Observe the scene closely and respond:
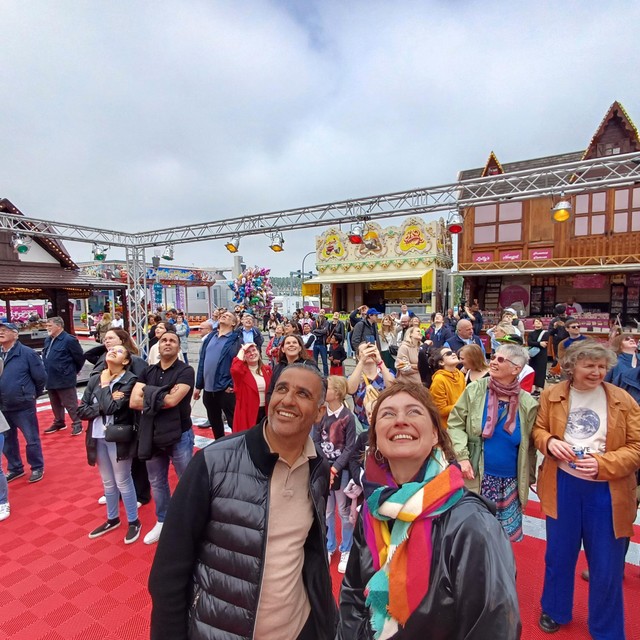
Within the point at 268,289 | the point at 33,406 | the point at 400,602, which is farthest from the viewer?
the point at 268,289

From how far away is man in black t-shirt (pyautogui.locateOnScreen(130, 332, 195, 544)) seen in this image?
314 cm

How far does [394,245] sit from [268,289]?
28.9 ft

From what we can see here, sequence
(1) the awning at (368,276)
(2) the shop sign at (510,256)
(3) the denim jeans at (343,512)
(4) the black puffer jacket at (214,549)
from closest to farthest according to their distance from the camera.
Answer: (4) the black puffer jacket at (214,549) < (3) the denim jeans at (343,512) < (2) the shop sign at (510,256) < (1) the awning at (368,276)

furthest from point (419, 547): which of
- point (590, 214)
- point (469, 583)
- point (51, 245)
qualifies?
point (590, 214)

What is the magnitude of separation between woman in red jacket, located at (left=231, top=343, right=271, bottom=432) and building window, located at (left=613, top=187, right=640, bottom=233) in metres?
17.3

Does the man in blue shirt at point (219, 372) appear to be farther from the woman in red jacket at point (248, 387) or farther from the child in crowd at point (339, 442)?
the child in crowd at point (339, 442)

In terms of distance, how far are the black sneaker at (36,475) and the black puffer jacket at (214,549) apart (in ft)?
14.1

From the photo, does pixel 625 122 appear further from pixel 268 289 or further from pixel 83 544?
pixel 83 544

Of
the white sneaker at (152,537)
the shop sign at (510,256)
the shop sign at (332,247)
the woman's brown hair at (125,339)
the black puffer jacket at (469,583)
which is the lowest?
the white sneaker at (152,537)

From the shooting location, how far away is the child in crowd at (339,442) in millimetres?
2936

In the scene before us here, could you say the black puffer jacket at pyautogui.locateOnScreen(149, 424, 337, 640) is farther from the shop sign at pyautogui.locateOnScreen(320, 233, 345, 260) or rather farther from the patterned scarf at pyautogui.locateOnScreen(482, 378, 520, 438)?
the shop sign at pyautogui.locateOnScreen(320, 233, 345, 260)

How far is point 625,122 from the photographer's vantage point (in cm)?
1591

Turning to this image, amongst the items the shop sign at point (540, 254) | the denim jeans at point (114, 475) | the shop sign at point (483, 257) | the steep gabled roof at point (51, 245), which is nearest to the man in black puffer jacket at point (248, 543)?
the denim jeans at point (114, 475)

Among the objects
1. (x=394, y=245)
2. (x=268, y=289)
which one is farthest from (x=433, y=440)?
(x=268, y=289)
